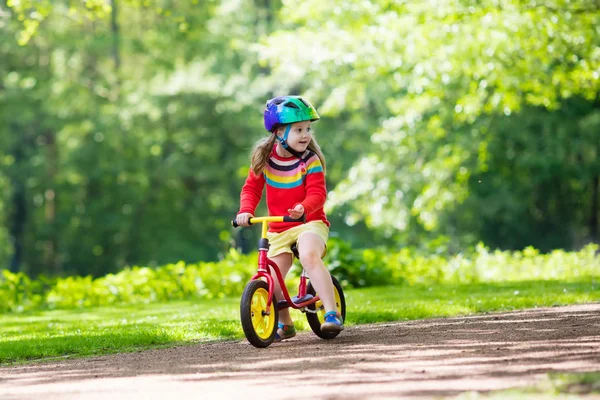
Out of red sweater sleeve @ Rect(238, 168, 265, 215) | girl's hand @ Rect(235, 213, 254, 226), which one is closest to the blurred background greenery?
red sweater sleeve @ Rect(238, 168, 265, 215)

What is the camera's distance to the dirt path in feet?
15.5

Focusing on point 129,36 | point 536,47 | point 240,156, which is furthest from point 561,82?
point 129,36

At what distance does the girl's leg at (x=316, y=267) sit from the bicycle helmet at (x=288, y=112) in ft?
2.61

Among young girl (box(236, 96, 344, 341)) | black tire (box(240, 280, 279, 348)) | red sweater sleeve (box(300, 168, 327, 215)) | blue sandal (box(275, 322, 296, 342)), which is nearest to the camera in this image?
black tire (box(240, 280, 279, 348))

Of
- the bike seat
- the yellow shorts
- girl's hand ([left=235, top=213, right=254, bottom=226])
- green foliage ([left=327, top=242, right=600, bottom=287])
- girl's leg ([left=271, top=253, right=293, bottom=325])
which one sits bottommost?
green foliage ([left=327, top=242, right=600, bottom=287])

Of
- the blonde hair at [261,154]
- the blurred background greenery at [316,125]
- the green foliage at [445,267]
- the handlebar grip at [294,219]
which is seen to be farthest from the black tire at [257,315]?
the blurred background greenery at [316,125]

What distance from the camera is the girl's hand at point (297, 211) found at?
648 cm

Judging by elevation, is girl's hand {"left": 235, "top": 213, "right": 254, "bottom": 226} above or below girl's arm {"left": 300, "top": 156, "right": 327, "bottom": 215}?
below

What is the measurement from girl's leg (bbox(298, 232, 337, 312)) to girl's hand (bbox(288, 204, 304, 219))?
0.32 metres

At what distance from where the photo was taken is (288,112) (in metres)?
6.82

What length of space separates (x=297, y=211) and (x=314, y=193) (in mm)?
294

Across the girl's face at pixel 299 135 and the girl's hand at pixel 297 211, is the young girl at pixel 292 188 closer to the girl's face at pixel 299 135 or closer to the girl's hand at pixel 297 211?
the girl's face at pixel 299 135

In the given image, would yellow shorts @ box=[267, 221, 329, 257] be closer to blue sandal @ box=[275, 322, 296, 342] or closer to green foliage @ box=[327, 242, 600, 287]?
blue sandal @ box=[275, 322, 296, 342]

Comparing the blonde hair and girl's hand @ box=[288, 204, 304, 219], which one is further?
the blonde hair
